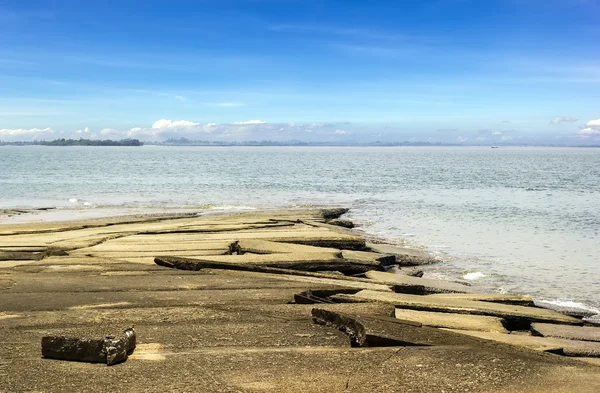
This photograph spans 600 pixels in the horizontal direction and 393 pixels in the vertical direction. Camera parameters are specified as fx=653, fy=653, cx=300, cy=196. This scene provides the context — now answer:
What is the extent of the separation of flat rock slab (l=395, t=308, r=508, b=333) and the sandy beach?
0.11 feet

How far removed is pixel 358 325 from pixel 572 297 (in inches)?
369

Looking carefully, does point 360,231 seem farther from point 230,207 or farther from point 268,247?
point 268,247

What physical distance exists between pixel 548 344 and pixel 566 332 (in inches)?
57.6

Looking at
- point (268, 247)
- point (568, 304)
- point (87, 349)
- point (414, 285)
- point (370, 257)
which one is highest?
point (87, 349)

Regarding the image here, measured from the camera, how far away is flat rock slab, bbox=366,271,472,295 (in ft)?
35.7

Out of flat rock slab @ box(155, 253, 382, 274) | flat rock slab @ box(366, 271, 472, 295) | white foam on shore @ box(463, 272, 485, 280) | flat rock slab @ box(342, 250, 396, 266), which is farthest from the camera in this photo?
white foam on shore @ box(463, 272, 485, 280)

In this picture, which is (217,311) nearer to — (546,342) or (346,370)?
(346,370)

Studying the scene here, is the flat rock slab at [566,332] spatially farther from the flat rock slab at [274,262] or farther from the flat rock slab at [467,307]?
the flat rock slab at [274,262]

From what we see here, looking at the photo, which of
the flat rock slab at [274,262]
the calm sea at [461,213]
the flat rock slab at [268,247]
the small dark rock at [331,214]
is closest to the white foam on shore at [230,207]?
the calm sea at [461,213]

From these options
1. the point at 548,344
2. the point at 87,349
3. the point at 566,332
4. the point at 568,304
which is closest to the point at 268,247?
the point at 568,304

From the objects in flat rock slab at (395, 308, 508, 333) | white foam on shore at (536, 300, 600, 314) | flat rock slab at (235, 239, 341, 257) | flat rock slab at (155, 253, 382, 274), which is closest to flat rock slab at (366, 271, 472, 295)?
flat rock slab at (155, 253, 382, 274)

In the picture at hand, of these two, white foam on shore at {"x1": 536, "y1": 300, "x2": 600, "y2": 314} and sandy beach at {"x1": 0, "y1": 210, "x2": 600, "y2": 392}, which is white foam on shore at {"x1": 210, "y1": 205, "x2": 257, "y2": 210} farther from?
white foam on shore at {"x1": 536, "y1": 300, "x2": 600, "y2": 314}

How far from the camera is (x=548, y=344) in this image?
24.6 ft

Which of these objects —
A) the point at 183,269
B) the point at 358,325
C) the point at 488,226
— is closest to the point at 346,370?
the point at 358,325
